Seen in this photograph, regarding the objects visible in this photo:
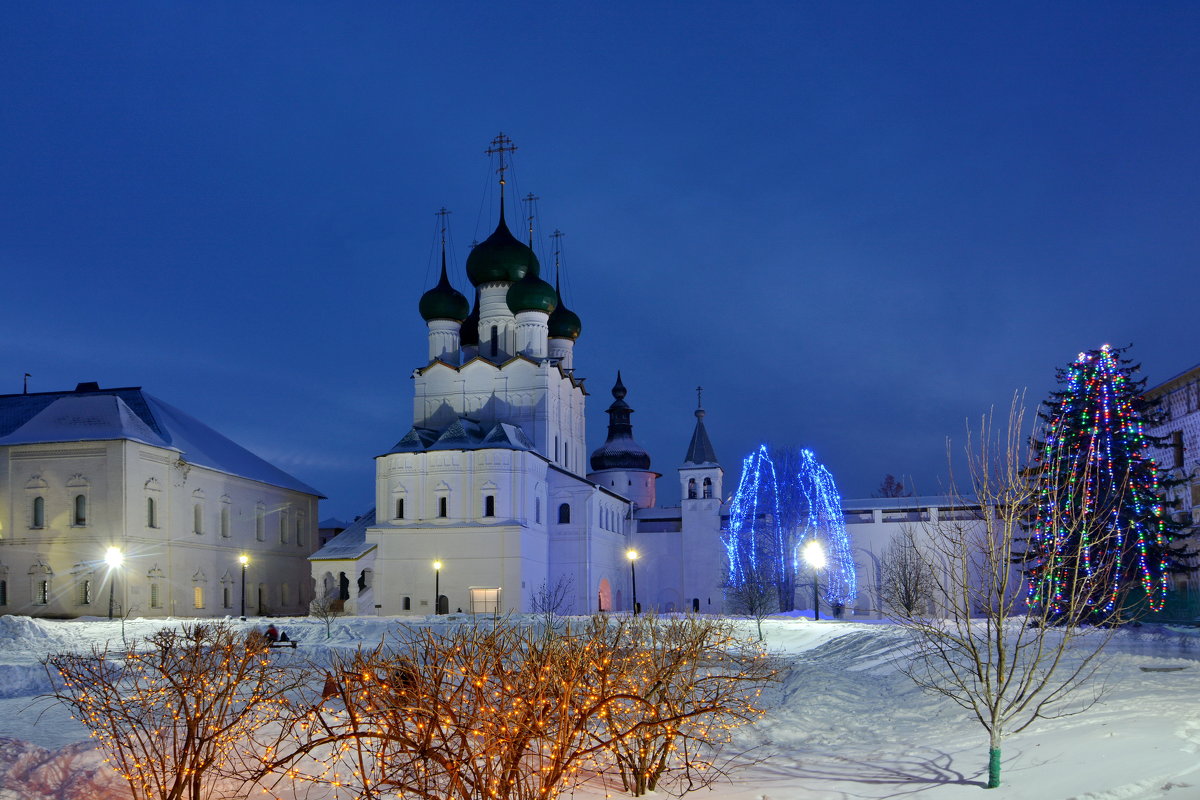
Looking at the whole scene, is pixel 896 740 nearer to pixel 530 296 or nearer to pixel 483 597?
pixel 483 597

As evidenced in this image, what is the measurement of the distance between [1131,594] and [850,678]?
8.24 metres

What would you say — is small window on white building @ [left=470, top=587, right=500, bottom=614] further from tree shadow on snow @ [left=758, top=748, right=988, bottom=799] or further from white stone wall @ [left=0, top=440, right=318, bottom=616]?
tree shadow on snow @ [left=758, top=748, right=988, bottom=799]

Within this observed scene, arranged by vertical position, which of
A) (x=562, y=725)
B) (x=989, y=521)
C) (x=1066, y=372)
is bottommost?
(x=562, y=725)

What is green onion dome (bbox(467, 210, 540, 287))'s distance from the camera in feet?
169

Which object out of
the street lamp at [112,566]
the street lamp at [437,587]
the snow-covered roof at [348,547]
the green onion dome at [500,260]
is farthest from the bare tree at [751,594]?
the street lamp at [112,566]

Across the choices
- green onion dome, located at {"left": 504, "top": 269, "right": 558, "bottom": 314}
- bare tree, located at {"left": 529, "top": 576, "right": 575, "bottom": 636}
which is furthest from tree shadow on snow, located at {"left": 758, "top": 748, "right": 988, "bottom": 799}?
green onion dome, located at {"left": 504, "top": 269, "right": 558, "bottom": 314}

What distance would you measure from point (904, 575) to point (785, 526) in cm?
817

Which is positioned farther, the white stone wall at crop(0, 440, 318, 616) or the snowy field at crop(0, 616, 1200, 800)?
the white stone wall at crop(0, 440, 318, 616)

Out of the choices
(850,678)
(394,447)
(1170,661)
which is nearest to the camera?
(1170,661)

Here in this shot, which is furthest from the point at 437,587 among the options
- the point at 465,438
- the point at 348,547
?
the point at 465,438

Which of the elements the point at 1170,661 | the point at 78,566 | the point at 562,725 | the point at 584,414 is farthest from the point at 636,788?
the point at 584,414

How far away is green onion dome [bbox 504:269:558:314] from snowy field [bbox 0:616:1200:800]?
93.2 ft

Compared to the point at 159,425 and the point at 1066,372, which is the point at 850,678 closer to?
the point at 1066,372

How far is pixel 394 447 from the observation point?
45.7 metres
